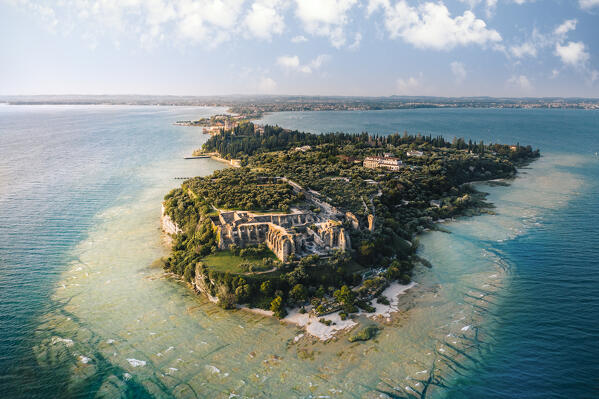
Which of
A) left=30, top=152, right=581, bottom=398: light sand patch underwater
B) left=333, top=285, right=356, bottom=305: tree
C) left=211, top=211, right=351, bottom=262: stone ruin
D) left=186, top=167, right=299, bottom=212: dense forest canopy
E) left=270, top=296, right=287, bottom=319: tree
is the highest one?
left=186, top=167, right=299, bottom=212: dense forest canopy

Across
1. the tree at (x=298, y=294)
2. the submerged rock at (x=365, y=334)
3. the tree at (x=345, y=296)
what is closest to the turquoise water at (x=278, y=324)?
the submerged rock at (x=365, y=334)

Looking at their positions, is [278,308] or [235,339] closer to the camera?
[235,339]

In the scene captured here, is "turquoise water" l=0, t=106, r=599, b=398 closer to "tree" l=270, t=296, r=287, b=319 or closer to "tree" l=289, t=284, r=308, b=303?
"tree" l=270, t=296, r=287, b=319

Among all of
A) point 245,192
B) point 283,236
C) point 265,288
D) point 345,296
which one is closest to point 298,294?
point 265,288

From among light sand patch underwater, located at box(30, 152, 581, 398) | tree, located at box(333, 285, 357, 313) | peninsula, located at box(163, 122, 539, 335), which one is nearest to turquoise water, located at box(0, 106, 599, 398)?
light sand patch underwater, located at box(30, 152, 581, 398)

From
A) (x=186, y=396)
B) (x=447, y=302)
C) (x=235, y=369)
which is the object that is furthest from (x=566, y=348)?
(x=186, y=396)

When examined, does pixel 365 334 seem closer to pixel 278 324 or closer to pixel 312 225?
pixel 278 324
